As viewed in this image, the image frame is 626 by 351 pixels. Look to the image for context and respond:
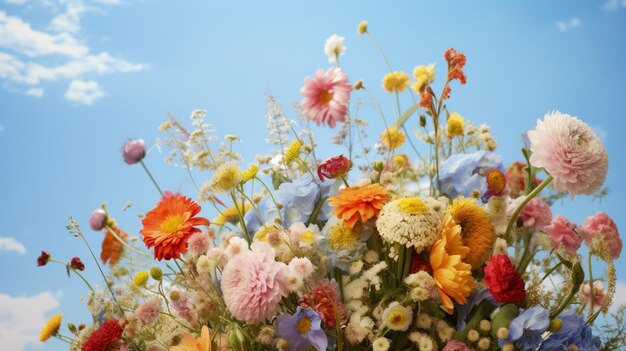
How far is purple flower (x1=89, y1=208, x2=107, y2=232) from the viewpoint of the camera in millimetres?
1254

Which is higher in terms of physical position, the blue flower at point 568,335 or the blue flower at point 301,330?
the blue flower at point 301,330

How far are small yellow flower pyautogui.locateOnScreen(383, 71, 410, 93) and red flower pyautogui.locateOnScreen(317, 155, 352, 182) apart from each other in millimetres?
455

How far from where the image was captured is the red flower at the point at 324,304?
84 cm

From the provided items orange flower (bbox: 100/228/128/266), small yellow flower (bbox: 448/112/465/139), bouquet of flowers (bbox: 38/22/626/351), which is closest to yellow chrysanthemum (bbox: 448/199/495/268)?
bouquet of flowers (bbox: 38/22/626/351)

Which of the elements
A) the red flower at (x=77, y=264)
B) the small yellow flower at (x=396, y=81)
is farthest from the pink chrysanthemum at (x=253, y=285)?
the small yellow flower at (x=396, y=81)

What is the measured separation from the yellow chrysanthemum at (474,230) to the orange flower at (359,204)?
0.10 metres

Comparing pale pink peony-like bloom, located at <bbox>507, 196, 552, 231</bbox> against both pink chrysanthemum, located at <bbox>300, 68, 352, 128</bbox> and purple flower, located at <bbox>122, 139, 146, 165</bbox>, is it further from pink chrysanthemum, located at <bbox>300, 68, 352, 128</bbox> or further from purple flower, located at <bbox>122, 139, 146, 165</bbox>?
purple flower, located at <bbox>122, 139, 146, 165</bbox>

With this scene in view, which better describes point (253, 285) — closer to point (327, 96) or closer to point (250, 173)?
point (250, 173)

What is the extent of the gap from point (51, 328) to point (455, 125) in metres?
0.74

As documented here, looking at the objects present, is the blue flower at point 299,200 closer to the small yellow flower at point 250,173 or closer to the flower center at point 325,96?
the small yellow flower at point 250,173

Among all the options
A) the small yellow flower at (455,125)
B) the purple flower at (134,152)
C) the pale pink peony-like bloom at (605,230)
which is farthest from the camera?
the purple flower at (134,152)

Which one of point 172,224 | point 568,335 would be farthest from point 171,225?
point 568,335

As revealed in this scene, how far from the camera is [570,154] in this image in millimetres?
829

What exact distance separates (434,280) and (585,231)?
13.0 inches
